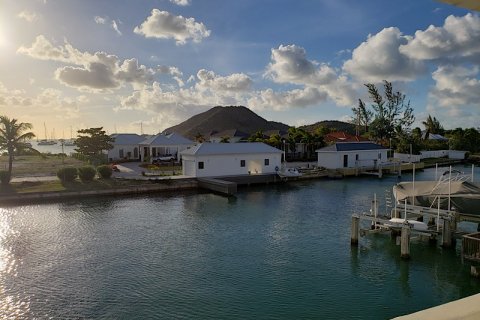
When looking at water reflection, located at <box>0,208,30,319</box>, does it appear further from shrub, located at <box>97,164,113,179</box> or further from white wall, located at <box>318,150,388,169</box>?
white wall, located at <box>318,150,388,169</box>

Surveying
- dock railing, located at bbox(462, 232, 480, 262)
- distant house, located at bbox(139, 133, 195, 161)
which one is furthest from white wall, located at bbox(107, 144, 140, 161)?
dock railing, located at bbox(462, 232, 480, 262)

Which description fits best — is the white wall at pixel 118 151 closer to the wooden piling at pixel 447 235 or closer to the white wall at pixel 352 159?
the white wall at pixel 352 159

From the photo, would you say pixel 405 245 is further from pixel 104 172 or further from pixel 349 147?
pixel 349 147

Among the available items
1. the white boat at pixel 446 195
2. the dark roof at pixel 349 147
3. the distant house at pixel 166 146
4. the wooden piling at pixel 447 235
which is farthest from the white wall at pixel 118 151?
the wooden piling at pixel 447 235

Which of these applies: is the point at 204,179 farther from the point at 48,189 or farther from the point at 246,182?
the point at 48,189

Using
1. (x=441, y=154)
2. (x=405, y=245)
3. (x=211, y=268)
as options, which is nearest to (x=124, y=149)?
(x=211, y=268)

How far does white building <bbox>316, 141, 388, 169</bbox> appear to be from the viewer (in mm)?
46906

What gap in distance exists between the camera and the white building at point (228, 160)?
1474 inches

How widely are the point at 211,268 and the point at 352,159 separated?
3693cm

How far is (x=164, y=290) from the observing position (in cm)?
1322

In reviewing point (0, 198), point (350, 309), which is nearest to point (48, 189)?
point (0, 198)

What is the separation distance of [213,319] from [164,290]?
8.97 ft

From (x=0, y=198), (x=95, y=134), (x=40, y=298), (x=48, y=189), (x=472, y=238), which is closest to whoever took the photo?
(x=40, y=298)

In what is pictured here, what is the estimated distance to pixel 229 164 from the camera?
38969 millimetres
